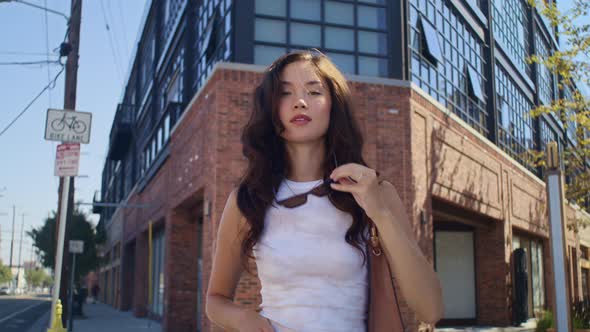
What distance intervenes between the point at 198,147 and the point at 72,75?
3.25 meters

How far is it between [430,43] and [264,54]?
4.71 metres

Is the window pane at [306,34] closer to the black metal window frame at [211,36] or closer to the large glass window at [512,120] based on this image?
the black metal window frame at [211,36]

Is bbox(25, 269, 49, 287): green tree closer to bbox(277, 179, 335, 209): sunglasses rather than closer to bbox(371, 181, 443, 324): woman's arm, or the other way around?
bbox(277, 179, 335, 209): sunglasses

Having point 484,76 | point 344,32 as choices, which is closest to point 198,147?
point 344,32

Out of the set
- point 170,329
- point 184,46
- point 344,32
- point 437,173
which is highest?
point 184,46

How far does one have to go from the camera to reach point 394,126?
44.8ft

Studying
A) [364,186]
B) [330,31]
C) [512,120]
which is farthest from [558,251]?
[512,120]

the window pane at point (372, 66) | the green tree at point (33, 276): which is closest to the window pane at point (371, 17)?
the window pane at point (372, 66)

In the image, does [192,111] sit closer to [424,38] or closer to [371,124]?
[371,124]

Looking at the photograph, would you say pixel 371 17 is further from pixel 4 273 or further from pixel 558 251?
pixel 4 273

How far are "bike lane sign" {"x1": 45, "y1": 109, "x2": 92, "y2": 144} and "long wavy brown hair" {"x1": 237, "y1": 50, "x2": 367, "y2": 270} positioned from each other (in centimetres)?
864

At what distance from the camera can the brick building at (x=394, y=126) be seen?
43.1 feet

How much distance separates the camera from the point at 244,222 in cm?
185

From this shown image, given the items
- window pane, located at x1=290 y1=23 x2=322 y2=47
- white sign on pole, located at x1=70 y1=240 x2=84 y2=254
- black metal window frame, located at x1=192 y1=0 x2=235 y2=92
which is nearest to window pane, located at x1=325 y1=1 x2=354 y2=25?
window pane, located at x1=290 y1=23 x2=322 y2=47
